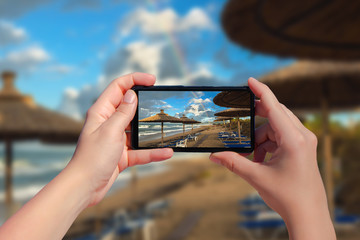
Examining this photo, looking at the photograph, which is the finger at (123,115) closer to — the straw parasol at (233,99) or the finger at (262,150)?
the straw parasol at (233,99)

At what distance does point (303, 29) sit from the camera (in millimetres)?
3756

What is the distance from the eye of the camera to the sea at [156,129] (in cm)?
115

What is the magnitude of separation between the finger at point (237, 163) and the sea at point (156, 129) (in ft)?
0.47

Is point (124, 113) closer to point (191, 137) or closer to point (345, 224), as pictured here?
point (191, 137)

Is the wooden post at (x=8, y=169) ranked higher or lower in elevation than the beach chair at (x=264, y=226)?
higher

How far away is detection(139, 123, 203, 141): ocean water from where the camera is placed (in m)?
1.15

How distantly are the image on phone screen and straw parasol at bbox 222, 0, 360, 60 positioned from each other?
7.88 feet

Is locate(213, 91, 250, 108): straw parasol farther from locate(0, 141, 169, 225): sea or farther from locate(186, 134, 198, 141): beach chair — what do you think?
locate(0, 141, 169, 225): sea

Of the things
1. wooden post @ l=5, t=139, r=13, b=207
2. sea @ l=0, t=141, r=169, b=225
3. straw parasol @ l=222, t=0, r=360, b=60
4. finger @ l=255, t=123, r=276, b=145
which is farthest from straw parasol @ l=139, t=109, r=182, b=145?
sea @ l=0, t=141, r=169, b=225

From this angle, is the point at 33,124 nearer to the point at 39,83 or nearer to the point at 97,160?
the point at 97,160

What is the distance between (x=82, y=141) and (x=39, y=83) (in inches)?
3371

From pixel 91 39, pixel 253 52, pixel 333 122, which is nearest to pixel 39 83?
pixel 91 39

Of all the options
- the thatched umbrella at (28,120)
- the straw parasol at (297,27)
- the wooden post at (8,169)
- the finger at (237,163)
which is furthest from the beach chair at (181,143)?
the wooden post at (8,169)

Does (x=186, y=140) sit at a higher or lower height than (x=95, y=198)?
higher
